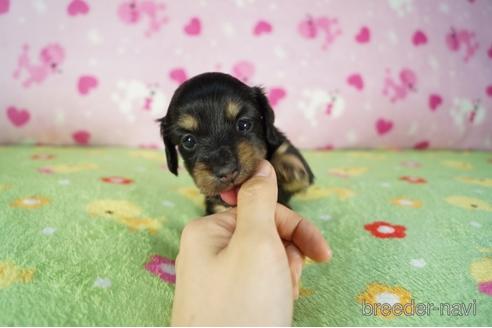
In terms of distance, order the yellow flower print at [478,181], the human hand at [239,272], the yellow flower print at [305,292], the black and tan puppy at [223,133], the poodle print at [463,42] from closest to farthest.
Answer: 1. the human hand at [239,272]
2. the yellow flower print at [305,292]
3. the black and tan puppy at [223,133]
4. the yellow flower print at [478,181]
5. the poodle print at [463,42]

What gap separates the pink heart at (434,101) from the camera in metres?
2.83

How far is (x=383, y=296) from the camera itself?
1015 mm

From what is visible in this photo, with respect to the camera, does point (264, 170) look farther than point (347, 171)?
No

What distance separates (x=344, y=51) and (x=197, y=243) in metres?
2.23

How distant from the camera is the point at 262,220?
33.0 inches

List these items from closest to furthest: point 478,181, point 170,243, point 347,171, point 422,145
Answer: point 170,243, point 478,181, point 347,171, point 422,145

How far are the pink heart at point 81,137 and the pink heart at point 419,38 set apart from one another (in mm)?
2147

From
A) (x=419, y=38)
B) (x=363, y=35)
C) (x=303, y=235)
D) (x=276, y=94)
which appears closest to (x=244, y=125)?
(x=303, y=235)

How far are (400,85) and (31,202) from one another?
2245 millimetres

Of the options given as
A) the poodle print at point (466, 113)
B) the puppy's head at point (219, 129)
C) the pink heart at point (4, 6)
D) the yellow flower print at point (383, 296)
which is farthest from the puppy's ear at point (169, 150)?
the poodle print at point (466, 113)

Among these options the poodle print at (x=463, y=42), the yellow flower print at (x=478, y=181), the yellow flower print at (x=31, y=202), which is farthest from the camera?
the poodle print at (x=463, y=42)

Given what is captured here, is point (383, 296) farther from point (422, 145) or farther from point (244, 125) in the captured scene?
point (422, 145)

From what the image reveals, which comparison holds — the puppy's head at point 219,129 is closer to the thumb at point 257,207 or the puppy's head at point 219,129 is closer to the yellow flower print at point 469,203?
the thumb at point 257,207

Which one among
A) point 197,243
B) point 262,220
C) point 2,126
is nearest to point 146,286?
point 197,243
